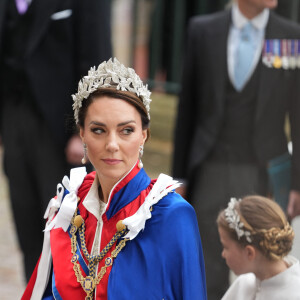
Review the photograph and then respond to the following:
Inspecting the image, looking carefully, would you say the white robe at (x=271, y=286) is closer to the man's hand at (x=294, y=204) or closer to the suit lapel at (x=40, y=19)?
the man's hand at (x=294, y=204)

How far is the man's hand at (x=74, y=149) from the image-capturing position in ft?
11.1

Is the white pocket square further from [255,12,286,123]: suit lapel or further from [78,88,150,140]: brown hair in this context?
[78,88,150,140]: brown hair

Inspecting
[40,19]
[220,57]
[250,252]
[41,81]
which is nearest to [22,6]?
[40,19]

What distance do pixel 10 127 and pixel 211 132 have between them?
106 centimetres

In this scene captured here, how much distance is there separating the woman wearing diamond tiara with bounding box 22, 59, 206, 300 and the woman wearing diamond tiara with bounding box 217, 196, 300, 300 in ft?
0.89

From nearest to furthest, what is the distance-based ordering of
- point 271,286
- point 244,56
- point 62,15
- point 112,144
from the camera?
point 112,144, point 271,286, point 244,56, point 62,15

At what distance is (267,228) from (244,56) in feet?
3.38

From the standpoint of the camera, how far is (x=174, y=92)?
6.11 m

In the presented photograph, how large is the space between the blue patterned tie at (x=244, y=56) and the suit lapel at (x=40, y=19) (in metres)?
0.90

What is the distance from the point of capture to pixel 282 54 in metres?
2.73

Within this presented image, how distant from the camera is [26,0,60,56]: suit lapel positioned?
331 cm

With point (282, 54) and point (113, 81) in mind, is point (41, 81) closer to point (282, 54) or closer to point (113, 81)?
point (282, 54)

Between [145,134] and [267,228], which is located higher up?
[145,134]

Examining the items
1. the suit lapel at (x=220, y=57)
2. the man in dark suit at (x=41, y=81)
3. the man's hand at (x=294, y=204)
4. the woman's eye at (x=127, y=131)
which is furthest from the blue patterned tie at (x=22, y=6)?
the woman's eye at (x=127, y=131)
